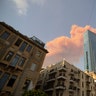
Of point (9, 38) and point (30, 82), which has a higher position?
point (9, 38)

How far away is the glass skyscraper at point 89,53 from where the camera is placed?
169863 mm

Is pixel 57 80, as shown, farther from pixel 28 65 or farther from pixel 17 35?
pixel 17 35

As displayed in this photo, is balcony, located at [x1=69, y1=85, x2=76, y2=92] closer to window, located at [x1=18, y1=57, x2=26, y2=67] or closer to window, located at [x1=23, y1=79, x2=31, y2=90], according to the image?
window, located at [x1=23, y1=79, x2=31, y2=90]

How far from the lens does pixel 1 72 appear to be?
23344 mm

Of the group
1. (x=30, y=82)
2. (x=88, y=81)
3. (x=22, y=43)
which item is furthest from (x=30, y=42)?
(x=88, y=81)

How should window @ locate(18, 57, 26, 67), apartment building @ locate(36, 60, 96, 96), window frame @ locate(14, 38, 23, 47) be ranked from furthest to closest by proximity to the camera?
1. apartment building @ locate(36, 60, 96, 96)
2. window frame @ locate(14, 38, 23, 47)
3. window @ locate(18, 57, 26, 67)

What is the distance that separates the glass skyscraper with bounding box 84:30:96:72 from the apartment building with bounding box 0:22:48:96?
149 m

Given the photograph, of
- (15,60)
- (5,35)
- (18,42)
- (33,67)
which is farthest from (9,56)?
(33,67)

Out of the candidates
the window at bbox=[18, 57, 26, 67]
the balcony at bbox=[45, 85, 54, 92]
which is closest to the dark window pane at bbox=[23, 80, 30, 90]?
the window at bbox=[18, 57, 26, 67]

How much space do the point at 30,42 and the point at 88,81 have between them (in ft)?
96.1

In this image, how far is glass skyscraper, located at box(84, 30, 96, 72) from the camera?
169863 mm

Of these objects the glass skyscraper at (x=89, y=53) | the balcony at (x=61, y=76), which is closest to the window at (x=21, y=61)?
the balcony at (x=61, y=76)

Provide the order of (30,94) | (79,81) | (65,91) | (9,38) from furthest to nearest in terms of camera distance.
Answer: (79,81)
(65,91)
(9,38)
(30,94)

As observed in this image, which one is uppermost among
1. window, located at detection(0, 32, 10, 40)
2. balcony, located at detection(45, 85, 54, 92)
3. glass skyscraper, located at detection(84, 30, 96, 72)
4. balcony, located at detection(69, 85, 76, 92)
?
glass skyscraper, located at detection(84, 30, 96, 72)
